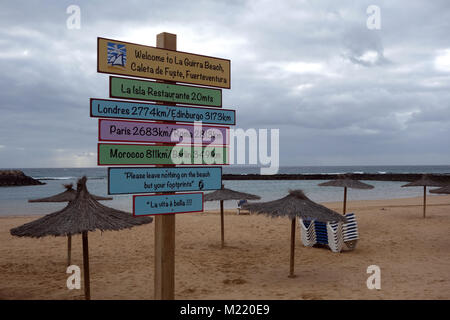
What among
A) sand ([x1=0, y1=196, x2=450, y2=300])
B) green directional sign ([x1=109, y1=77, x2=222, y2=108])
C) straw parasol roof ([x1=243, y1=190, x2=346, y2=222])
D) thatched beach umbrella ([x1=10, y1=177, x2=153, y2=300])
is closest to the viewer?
green directional sign ([x1=109, y1=77, x2=222, y2=108])

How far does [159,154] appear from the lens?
15.7 feet

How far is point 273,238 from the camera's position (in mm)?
12469

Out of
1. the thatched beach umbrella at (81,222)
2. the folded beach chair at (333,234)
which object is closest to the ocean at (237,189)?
the folded beach chair at (333,234)

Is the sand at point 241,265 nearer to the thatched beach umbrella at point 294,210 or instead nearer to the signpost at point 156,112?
the thatched beach umbrella at point 294,210

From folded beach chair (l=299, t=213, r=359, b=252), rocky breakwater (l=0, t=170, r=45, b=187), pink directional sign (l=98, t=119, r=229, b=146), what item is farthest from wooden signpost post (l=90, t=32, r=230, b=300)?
rocky breakwater (l=0, t=170, r=45, b=187)

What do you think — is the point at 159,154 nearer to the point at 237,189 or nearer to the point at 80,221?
the point at 80,221

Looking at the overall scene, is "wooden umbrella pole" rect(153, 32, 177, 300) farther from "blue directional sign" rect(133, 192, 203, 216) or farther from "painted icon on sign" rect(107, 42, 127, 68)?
"painted icon on sign" rect(107, 42, 127, 68)

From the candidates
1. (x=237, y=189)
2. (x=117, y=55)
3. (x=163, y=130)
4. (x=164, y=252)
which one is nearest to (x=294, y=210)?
(x=164, y=252)

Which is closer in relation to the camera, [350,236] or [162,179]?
[162,179]

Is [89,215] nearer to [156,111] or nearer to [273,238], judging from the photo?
[156,111]

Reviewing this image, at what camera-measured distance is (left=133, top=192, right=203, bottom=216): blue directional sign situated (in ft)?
15.1

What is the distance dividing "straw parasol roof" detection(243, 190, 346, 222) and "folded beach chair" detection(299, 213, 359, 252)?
270 cm

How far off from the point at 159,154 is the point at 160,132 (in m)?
0.27

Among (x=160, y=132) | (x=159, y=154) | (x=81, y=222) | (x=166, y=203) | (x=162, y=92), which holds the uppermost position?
(x=162, y=92)
